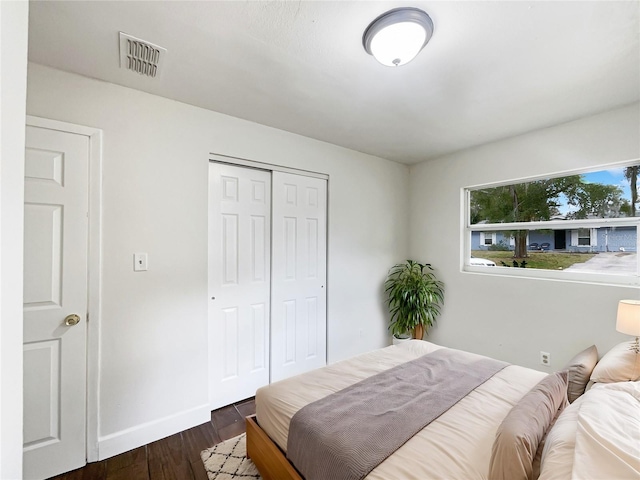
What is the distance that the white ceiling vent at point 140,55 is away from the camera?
1.49 metres

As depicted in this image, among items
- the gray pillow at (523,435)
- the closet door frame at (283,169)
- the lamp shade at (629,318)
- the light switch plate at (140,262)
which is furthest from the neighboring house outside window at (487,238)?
the light switch plate at (140,262)

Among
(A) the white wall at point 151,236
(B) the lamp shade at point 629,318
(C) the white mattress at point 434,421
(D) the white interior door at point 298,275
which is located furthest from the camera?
(D) the white interior door at point 298,275

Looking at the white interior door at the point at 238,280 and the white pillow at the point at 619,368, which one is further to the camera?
the white interior door at the point at 238,280

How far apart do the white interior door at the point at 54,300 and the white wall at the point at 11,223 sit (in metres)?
1.07

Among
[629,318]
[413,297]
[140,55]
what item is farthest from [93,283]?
[629,318]

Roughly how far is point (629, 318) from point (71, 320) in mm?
3469

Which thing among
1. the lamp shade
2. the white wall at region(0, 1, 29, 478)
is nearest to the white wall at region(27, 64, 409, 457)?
the white wall at region(0, 1, 29, 478)

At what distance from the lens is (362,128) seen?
2594 mm

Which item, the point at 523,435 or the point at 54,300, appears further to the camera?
the point at 54,300

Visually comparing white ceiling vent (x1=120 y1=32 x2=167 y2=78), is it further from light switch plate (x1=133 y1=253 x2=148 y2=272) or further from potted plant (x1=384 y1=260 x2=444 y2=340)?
potted plant (x1=384 y1=260 x2=444 y2=340)

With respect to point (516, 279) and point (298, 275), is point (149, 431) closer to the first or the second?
point (298, 275)

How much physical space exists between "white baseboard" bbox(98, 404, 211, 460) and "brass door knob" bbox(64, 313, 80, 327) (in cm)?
78

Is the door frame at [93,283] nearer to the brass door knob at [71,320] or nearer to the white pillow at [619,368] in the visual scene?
the brass door knob at [71,320]

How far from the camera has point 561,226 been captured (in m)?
2.54
